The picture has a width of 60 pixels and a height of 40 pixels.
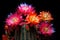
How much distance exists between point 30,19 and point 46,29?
0.15 metres

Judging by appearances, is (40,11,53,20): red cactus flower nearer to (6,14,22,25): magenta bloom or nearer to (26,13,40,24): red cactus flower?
(26,13,40,24): red cactus flower

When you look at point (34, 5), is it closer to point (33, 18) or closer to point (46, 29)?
point (33, 18)

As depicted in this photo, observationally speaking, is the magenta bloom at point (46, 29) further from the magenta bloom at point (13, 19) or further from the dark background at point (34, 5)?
the magenta bloom at point (13, 19)

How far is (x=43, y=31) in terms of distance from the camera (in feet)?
4.04

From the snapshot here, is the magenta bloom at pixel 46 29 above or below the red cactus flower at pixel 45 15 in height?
below

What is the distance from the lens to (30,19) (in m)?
1.25

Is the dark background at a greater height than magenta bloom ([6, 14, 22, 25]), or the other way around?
the dark background

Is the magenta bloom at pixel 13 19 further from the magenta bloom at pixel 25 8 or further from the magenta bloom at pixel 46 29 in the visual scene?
the magenta bloom at pixel 46 29

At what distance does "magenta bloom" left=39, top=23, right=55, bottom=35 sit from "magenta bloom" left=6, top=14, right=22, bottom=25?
19 cm

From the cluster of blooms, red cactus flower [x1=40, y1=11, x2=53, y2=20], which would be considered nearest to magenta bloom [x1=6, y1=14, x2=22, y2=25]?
the cluster of blooms

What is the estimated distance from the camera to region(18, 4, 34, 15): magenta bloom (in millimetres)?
1261

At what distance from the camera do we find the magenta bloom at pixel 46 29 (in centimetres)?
123

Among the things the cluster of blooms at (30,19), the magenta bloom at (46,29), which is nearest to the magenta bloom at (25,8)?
the cluster of blooms at (30,19)

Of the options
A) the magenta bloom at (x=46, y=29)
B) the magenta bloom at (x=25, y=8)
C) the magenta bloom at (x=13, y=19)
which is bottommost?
the magenta bloom at (x=46, y=29)
